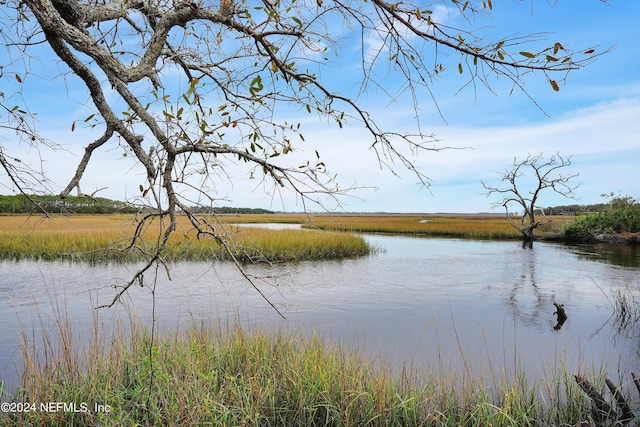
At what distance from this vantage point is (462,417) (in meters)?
3.90

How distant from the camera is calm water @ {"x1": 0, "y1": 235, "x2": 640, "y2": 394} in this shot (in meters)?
7.31

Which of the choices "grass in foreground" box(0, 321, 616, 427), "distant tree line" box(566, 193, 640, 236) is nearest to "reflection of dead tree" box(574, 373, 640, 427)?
"grass in foreground" box(0, 321, 616, 427)

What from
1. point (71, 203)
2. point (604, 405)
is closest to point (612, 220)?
point (604, 405)

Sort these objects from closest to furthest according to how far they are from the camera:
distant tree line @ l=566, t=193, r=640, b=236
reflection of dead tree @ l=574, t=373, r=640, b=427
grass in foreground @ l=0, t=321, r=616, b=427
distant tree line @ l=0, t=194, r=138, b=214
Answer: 1. distant tree line @ l=0, t=194, r=138, b=214
2. grass in foreground @ l=0, t=321, r=616, b=427
3. reflection of dead tree @ l=574, t=373, r=640, b=427
4. distant tree line @ l=566, t=193, r=640, b=236

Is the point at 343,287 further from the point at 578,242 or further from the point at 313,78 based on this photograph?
the point at 578,242

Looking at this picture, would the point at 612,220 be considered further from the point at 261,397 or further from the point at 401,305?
the point at 261,397

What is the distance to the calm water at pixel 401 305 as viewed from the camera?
7309 millimetres

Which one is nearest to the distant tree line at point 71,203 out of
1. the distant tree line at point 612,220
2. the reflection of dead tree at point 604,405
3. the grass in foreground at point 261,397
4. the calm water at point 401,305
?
the calm water at point 401,305

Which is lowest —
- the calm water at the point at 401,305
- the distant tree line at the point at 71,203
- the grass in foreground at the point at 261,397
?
the calm water at the point at 401,305

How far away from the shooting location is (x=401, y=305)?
36.4 feet

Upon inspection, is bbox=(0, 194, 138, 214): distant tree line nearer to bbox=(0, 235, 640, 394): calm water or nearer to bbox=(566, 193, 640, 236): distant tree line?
bbox=(0, 235, 640, 394): calm water

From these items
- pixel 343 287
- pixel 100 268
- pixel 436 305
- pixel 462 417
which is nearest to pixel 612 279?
pixel 436 305

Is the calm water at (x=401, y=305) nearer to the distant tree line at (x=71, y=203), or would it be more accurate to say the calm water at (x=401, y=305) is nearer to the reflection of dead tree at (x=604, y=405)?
the reflection of dead tree at (x=604, y=405)

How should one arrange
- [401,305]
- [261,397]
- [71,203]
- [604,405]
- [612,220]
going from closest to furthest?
[71,203] < [261,397] < [604,405] < [401,305] < [612,220]
